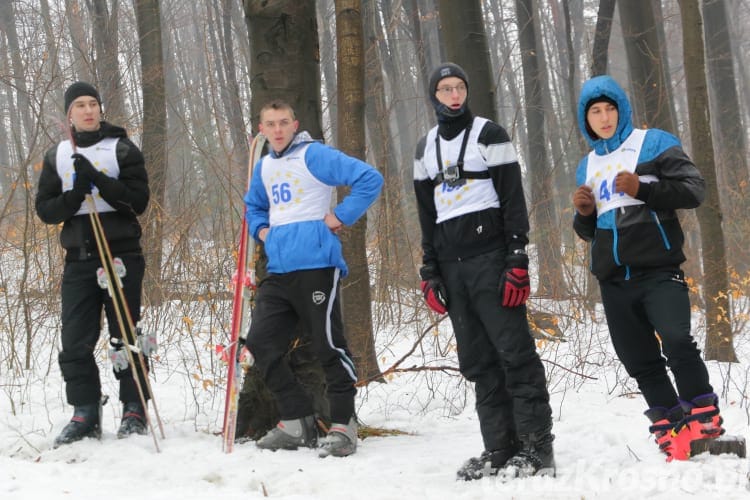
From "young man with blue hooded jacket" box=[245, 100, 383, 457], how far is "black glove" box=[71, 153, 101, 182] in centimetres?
97

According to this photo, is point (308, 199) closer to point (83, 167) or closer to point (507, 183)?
point (507, 183)

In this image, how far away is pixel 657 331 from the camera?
3.64m

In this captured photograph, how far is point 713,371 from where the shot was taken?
6.74 metres

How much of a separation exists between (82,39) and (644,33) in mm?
6749

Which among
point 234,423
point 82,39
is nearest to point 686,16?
point 234,423

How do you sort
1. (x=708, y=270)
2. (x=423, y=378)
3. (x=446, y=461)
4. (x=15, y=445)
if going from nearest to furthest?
(x=446, y=461), (x=15, y=445), (x=423, y=378), (x=708, y=270)

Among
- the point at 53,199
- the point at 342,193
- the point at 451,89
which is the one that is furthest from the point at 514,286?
the point at 342,193

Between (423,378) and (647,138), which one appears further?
(423,378)

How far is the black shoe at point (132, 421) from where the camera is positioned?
4.47 metres

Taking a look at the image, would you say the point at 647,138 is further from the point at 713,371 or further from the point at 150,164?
the point at 150,164

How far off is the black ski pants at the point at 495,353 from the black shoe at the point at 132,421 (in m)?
1.96

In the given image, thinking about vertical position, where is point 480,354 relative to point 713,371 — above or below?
above

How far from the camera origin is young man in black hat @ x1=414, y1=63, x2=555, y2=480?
3.66m

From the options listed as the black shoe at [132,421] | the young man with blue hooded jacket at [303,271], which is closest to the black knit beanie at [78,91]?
the young man with blue hooded jacket at [303,271]
